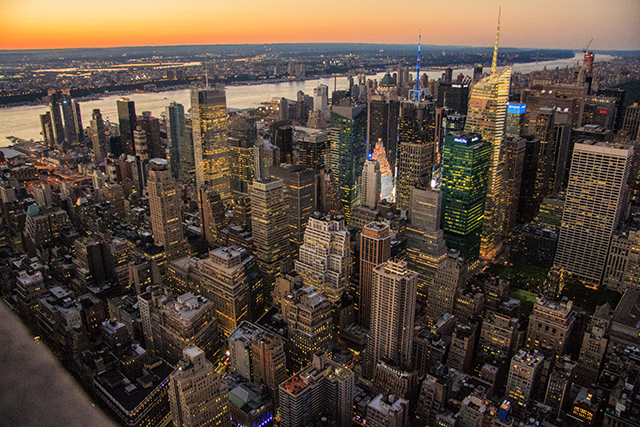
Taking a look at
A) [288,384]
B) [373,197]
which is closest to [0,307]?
[288,384]

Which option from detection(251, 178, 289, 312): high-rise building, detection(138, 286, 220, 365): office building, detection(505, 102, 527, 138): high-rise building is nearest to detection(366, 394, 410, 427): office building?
detection(138, 286, 220, 365): office building

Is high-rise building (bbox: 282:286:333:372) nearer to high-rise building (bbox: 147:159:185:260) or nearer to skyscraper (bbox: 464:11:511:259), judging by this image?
high-rise building (bbox: 147:159:185:260)

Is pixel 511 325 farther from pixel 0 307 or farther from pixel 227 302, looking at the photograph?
pixel 0 307

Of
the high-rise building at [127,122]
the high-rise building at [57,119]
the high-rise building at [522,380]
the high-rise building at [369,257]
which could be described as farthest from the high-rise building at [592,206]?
the high-rise building at [57,119]

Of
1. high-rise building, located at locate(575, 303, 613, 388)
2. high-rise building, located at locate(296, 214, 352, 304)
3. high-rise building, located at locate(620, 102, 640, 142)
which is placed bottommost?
high-rise building, located at locate(575, 303, 613, 388)

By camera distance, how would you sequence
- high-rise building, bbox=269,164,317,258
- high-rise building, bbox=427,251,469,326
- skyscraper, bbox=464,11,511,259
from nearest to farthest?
1. high-rise building, bbox=427,251,469,326
2. high-rise building, bbox=269,164,317,258
3. skyscraper, bbox=464,11,511,259

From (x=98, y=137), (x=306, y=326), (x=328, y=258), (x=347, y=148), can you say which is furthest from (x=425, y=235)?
(x=98, y=137)
